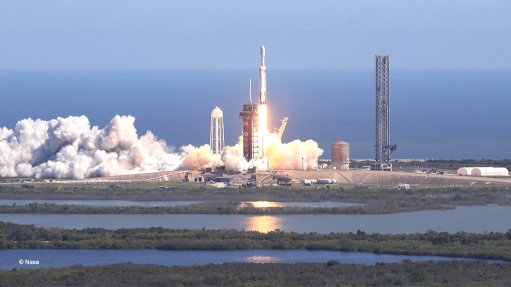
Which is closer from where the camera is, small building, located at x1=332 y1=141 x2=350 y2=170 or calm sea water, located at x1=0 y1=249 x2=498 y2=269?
calm sea water, located at x1=0 y1=249 x2=498 y2=269

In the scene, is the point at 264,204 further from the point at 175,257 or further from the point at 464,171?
the point at 175,257

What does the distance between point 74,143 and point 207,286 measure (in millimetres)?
44181

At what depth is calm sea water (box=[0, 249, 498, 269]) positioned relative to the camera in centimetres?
6919

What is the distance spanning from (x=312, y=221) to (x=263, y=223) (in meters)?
2.47

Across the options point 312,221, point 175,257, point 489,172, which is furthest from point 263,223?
point 489,172

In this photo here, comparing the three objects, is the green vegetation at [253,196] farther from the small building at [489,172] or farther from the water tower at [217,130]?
the water tower at [217,130]

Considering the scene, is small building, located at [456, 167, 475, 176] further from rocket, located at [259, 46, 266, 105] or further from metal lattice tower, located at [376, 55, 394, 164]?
rocket, located at [259, 46, 266, 105]

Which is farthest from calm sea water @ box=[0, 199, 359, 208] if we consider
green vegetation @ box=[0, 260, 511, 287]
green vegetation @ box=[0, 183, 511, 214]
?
green vegetation @ box=[0, 260, 511, 287]

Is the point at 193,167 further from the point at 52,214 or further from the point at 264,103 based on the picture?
the point at 52,214

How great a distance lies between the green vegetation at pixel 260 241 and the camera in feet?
237

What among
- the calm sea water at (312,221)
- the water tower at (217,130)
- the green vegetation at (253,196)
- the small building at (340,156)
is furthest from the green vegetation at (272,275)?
the small building at (340,156)

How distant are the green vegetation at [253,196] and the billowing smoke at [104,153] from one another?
5.05m

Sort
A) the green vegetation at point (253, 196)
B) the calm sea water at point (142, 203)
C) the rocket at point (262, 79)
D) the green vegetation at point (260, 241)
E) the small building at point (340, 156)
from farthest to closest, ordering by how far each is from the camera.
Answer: the small building at point (340, 156)
the rocket at point (262, 79)
the calm sea water at point (142, 203)
the green vegetation at point (253, 196)
the green vegetation at point (260, 241)

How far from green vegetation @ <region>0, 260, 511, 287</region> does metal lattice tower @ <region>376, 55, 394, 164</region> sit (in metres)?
37.9
